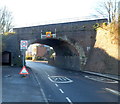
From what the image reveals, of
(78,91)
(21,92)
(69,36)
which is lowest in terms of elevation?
(78,91)

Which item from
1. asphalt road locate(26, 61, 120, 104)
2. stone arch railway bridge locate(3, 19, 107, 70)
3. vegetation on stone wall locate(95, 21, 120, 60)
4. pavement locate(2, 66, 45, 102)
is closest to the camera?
pavement locate(2, 66, 45, 102)

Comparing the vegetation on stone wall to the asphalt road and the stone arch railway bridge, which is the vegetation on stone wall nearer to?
the stone arch railway bridge

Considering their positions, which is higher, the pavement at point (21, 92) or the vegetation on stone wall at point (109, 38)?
the vegetation on stone wall at point (109, 38)

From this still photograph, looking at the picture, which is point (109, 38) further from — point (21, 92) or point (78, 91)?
point (21, 92)

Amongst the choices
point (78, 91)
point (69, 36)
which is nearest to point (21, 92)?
point (78, 91)

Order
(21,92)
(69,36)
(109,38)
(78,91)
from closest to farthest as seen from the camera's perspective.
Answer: (21,92)
(78,91)
(109,38)
(69,36)

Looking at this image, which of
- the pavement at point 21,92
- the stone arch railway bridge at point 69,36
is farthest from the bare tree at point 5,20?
the pavement at point 21,92

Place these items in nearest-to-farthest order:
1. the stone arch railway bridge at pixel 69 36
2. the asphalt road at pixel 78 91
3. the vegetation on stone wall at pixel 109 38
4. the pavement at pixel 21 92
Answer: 1. the pavement at pixel 21 92
2. the asphalt road at pixel 78 91
3. the vegetation on stone wall at pixel 109 38
4. the stone arch railway bridge at pixel 69 36

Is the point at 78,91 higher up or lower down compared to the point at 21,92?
lower down

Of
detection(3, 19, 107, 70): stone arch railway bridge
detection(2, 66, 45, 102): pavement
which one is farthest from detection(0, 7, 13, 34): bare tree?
detection(2, 66, 45, 102): pavement

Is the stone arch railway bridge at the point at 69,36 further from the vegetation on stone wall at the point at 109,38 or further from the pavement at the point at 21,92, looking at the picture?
the pavement at the point at 21,92

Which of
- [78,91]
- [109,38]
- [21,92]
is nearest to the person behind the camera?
[21,92]

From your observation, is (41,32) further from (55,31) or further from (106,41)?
(106,41)

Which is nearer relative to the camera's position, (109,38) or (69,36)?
(109,38)
